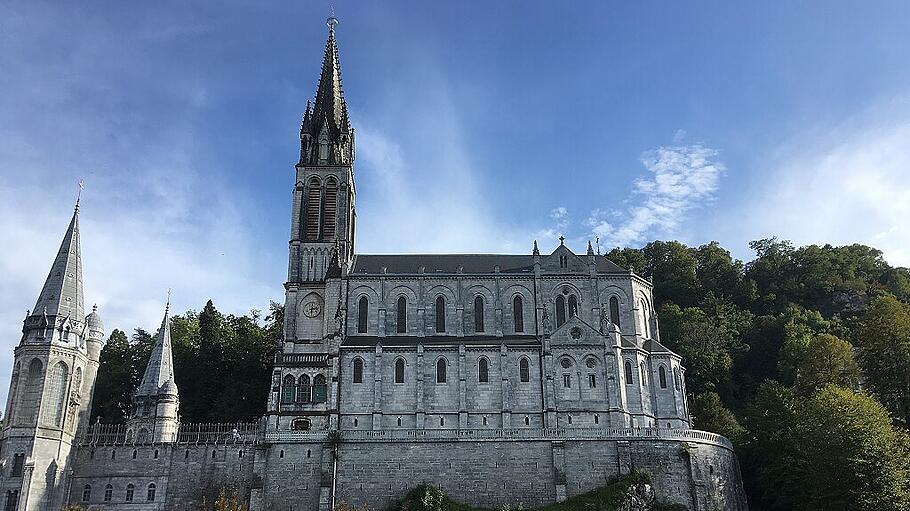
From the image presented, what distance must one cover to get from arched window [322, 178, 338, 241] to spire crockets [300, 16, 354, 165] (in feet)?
6.92

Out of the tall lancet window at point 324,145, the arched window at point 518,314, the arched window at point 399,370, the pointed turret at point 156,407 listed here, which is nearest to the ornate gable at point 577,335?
the arched window at point 518,314

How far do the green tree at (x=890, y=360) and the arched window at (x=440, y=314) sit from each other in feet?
96.9

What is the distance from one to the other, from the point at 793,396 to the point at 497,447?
21.8m

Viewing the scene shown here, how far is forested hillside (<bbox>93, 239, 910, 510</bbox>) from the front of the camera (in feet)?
147

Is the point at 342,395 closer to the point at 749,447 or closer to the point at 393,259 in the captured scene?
the point at 393,259

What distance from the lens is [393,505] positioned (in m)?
48.1

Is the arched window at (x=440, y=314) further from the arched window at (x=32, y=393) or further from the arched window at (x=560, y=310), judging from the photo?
the arched window at (x=32, y=393)

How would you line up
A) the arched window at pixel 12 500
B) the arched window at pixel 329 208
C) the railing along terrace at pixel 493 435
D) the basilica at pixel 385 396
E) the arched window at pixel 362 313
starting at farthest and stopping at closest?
the arched window at pixel 329 208, the arched window at pixel 362 313, the railing along terrace at pixel 493 435, the basilica at pixel 385 396, the arched window at pixel 12 500

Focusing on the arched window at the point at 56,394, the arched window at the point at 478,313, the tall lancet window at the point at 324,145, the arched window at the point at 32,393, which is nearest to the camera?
the arched window at the point at 32,393

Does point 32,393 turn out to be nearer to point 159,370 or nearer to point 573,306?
point 159,370

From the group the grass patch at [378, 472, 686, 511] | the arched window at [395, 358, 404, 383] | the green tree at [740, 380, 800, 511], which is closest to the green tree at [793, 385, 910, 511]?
the green tree at [740, 380, 800, 511]

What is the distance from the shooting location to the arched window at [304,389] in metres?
54.4

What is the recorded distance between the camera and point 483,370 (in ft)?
182

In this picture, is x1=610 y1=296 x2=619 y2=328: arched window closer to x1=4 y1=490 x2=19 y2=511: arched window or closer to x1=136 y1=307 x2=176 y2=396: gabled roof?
x1=136 y1=307 x2=176 y2=396: gabled roof
